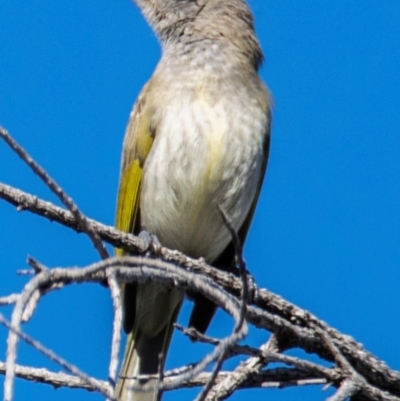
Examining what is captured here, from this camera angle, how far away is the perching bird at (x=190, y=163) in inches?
227

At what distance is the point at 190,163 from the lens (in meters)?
5.75

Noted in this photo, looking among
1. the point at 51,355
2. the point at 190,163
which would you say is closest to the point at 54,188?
the point at 51,355

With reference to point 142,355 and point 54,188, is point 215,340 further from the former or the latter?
point 142,355

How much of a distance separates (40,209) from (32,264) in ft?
3.23

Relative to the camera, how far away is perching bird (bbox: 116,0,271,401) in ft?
18.9

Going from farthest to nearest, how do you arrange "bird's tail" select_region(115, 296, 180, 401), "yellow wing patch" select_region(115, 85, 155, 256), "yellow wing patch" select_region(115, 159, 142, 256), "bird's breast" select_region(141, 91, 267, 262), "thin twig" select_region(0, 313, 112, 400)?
"yellow wing patch" select_region(115, 159, 142, 256) < "yellow wing patch" select_region(115, 85, 155, 256) < "bird's breast" select_region(141, 91, 267, 262) < "bird's tail" select_region(115, 296, 180, 401) < "thin twig" select_region(0, 313, 112, 400)

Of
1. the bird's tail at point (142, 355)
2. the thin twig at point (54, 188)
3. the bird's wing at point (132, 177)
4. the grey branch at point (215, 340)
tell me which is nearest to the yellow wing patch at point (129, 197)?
the bird's wing at point (132, 177)

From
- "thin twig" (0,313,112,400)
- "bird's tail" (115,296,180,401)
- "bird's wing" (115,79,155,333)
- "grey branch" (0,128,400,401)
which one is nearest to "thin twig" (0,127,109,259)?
"grey branch" (0,128,400,401)

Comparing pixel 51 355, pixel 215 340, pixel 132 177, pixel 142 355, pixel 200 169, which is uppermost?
pixel 132 177

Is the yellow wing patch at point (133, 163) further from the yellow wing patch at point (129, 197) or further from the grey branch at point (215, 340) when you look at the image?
the grey branch at point (215, 340)

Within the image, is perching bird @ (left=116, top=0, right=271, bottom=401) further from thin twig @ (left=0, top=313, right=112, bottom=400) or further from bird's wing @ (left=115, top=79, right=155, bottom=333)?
thin twig @ (left=0, top=313, right=112, bottom=400)

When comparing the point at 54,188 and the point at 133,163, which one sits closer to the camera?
the point at 54,188

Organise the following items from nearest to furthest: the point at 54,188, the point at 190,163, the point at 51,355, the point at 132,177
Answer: the point at 51,355, the point at 54,188, the point at 190,163, the point at 132,177

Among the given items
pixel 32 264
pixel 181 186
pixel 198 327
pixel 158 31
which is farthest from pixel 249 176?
pixel 32 264
